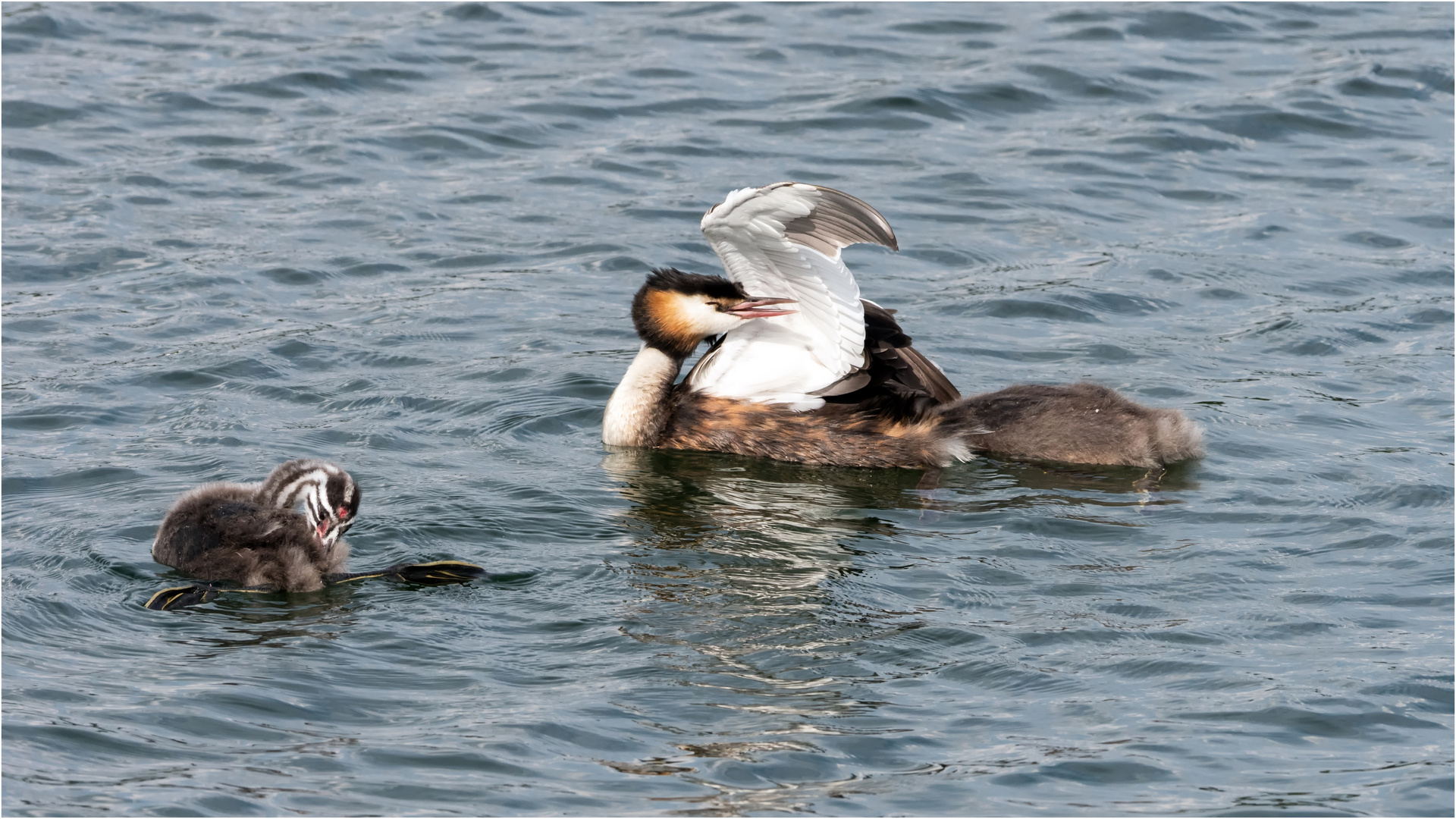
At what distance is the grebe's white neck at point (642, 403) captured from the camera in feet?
33.5

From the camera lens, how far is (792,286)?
32.3 ft

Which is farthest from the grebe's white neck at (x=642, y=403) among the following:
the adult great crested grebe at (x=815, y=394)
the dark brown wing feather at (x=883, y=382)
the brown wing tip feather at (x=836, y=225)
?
the brown wing tip feather at (x=836, y=225)

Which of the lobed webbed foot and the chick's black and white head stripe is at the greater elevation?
the chick's black and white head stripe

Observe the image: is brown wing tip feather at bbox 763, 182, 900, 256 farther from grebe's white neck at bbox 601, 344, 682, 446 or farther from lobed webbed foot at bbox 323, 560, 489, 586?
lobed webbed foot at bbox 323, 560, 489, 586

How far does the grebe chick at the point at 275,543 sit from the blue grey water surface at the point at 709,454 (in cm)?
14

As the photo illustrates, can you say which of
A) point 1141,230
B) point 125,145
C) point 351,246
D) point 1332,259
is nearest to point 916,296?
point 1141,230

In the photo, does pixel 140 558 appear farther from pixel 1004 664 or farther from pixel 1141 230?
pixel 1141 230

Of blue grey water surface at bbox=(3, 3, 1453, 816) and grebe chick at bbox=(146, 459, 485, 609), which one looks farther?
grebe chick at bbox=(146, 459, 485, 609)

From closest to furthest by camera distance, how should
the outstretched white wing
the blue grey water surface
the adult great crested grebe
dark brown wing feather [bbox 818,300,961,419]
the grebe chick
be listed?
the blue grey water surface
the grebe chick
the outstretched white wing
the adult great crested grebe
dark brown wing feather [bbox 818,300,961,419]

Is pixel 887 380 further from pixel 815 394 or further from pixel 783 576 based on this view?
pixel 783 576

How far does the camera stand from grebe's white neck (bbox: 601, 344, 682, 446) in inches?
402

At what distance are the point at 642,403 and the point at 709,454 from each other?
0.49 meters

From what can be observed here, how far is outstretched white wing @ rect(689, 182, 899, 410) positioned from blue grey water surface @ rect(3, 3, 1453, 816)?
507 millimetres

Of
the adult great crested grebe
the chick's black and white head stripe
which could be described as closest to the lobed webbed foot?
the chick's black and white head stripe
